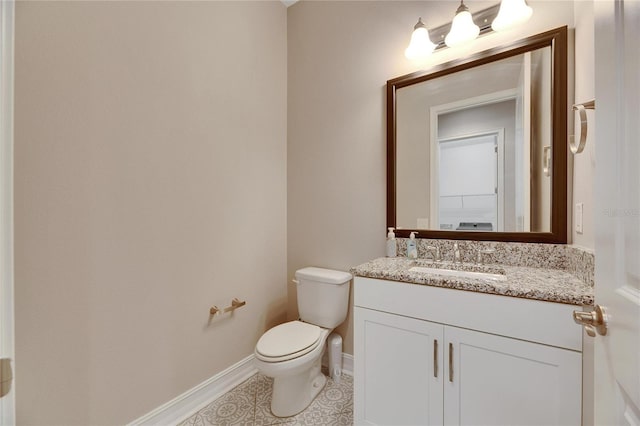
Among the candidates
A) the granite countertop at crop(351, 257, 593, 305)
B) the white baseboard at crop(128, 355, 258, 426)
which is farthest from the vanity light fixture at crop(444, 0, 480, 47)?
the white baseboard at crop(128, 355, 258, 426)

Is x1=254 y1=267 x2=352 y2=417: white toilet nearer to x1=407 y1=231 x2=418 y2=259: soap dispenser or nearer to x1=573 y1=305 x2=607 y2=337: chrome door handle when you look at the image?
x1=407 y1=231 x2=418 y2=259: soap dispenser


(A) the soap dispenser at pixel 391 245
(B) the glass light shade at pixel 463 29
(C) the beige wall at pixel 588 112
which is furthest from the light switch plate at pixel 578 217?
(B) the glass light shade at pixel 463 29

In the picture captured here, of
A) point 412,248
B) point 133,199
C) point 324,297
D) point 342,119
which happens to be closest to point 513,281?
point 412,248

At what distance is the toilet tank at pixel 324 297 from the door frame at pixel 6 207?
1.40 meters

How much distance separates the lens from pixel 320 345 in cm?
162

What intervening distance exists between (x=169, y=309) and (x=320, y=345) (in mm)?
868

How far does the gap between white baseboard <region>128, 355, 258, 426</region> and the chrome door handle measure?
1.80 meters

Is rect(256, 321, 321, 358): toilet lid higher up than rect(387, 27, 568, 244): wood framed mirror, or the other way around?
rect(387, 27, 568, 244): wood framed mirror

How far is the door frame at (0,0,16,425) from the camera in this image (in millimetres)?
563

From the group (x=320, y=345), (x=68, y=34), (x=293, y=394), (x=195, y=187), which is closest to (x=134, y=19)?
(x=68, y=34)

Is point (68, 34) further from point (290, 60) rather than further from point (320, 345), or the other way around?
point (320, 345)

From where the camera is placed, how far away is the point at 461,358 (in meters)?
1.09

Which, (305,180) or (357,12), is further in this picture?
(305,180)

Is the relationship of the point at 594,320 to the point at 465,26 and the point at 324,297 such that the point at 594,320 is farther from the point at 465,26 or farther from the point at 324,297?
the point at 465,26
